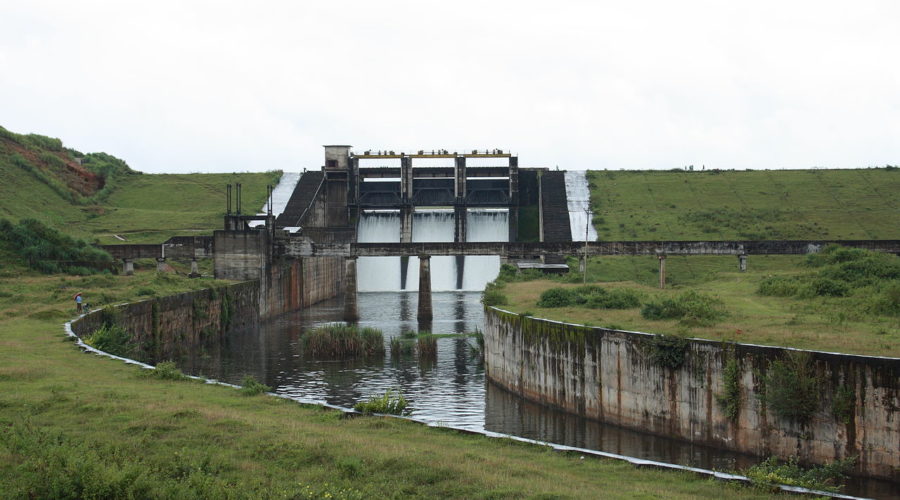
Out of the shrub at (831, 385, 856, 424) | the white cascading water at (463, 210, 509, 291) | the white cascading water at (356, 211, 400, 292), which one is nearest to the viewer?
the shrub at (831, 385, 856, 424)

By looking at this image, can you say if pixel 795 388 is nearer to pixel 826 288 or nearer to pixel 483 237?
pixel 826 288

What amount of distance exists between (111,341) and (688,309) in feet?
74.3

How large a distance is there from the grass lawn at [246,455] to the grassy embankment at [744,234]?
1269cm

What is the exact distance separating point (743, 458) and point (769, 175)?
97.7 m

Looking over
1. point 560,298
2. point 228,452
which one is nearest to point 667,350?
point 560,298

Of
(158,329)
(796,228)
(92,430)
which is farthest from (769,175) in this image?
(92,430)

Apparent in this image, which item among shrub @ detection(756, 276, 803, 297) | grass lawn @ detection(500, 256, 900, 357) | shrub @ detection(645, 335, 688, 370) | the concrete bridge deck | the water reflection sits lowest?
the water reflection

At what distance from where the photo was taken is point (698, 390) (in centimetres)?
2719

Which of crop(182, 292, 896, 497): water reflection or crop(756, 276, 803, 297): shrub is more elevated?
crop(756, 276, 803, 297): shrub

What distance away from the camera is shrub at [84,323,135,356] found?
33.5 metres

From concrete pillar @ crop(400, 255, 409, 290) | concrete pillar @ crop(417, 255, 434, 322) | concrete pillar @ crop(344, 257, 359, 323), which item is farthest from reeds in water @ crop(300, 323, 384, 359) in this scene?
concrete pillar @ crop(400, 255, 409, 290)

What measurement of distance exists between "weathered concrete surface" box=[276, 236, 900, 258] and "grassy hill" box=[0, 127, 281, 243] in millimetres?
26447

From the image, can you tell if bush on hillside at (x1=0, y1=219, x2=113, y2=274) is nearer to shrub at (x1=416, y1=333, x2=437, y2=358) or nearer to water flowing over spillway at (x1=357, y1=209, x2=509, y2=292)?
shrub at (x1=416, y1=333, x2=437, y2=358)

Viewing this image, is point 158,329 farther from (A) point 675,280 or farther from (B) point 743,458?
(A) point 675,280
